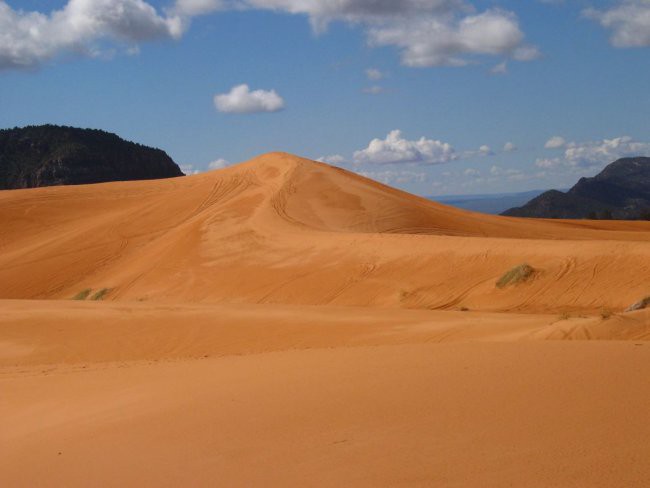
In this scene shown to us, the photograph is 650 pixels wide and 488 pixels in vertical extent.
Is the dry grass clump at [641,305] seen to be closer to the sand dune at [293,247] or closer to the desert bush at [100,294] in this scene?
the sand dune at [293,247]

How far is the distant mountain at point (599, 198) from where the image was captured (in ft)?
282

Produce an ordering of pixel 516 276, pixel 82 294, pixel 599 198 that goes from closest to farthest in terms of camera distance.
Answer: pixel 516 276 → pixel 82 294 → pixel 599 198

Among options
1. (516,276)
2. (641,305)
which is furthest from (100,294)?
(641,305)

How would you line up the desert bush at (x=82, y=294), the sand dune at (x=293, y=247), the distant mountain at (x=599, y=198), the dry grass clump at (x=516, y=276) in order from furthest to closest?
the distant mountain at (x=599, y=198) < the desert bush at (x=82, y=294) < the sand dune at (x=293, y=247) < the dry grass clump at (x=516, y=276)

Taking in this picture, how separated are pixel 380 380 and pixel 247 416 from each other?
1.47 metres

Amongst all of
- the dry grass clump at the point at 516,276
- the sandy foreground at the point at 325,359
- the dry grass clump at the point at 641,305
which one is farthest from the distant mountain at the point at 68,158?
the dry grass clump at the point at 641,305

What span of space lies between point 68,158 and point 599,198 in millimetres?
65577

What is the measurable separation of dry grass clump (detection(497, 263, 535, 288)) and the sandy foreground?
297mm

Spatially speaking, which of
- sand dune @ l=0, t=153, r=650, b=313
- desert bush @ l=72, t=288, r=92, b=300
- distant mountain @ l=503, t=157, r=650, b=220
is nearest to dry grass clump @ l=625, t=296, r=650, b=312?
sand dune @ l=0, t=153, r=650, b=313

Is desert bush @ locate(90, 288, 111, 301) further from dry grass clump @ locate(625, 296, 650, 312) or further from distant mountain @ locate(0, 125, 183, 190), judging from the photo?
distant mountain @ locate(0, 125, 183, 190)

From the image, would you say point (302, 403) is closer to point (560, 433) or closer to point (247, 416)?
point (247, 416)

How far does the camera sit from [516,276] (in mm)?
18234

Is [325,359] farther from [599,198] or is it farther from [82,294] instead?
[599,198]

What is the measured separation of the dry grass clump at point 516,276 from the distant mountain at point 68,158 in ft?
240
